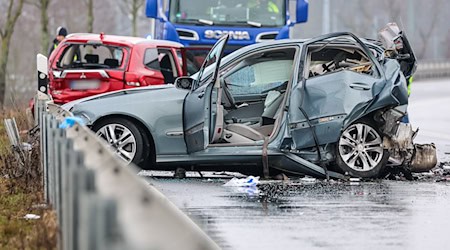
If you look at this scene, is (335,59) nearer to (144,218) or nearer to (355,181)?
(355,181)

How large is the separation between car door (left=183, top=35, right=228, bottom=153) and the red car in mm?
4585

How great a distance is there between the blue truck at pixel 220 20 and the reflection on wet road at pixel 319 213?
9.61 meters

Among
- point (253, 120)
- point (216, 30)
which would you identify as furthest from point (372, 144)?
point (216, 30)

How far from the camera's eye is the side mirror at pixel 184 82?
1143 centimetres

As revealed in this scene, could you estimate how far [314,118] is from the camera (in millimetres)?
10906

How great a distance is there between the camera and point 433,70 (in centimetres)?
6588

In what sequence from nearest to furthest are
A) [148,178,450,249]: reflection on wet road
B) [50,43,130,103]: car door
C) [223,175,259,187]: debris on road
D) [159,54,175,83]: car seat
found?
1. [148,178,450,249]: reflection on wet road
2. [223,175,259,187]: debris on road
3. [50,43,130,103]: car door
4. [159,54,175,83]: car seat

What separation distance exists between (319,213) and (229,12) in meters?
12.9

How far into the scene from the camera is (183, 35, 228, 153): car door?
10977mm

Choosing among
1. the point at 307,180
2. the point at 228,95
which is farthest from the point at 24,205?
the point at 307,180

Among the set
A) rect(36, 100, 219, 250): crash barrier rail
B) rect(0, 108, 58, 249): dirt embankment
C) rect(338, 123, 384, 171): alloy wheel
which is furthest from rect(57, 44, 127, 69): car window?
rect(36, 100, 219, 250): crash barrier rail

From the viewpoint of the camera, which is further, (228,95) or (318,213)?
(228,95)

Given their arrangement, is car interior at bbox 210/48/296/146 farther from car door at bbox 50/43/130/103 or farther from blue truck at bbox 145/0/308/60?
blue truck at bbox 145/0/308/60

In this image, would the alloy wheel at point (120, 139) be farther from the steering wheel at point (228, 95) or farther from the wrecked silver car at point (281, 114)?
the steering wheel at point (228, 95)
